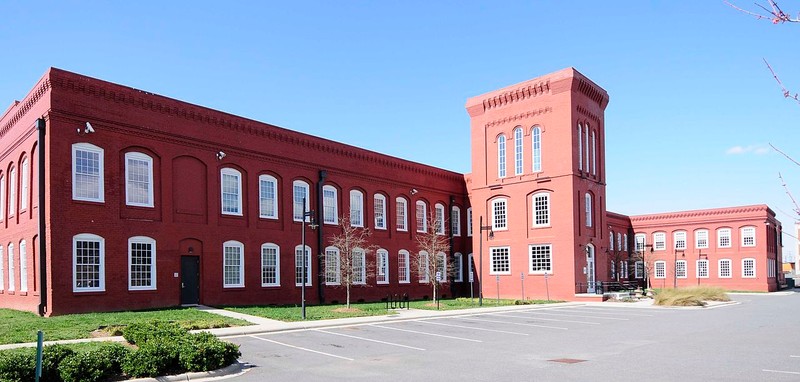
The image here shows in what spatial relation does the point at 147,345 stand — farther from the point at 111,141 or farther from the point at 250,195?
the point at 250,195

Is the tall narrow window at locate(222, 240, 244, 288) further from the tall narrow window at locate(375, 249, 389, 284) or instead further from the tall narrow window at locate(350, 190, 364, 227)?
the tall narrow window at locate(375, 249, 389, 284)

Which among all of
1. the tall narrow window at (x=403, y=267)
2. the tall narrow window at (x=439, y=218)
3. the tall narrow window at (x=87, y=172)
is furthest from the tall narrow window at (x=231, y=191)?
the tall narrow window at (x=439, y=218)

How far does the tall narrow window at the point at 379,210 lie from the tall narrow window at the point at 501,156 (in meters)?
8.87

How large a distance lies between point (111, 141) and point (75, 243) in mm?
4416

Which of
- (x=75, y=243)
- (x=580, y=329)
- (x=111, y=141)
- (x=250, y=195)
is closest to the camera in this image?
(x=580, y=329)

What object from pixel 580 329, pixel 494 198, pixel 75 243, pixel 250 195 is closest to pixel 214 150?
pixel 250 195

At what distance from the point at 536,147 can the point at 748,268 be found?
1244 inches

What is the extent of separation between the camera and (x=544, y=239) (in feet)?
131

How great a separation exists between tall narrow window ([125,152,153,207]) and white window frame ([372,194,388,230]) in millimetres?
15459

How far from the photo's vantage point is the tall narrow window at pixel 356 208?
37.4 metres

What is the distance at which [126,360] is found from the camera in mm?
11328

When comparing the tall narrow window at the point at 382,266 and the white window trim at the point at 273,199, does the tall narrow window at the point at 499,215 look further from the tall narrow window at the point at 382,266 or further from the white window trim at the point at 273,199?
the white window trim at the point at 273,199

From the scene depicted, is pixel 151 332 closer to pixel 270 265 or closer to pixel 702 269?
pixel 270 265

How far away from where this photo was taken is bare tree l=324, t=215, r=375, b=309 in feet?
107
